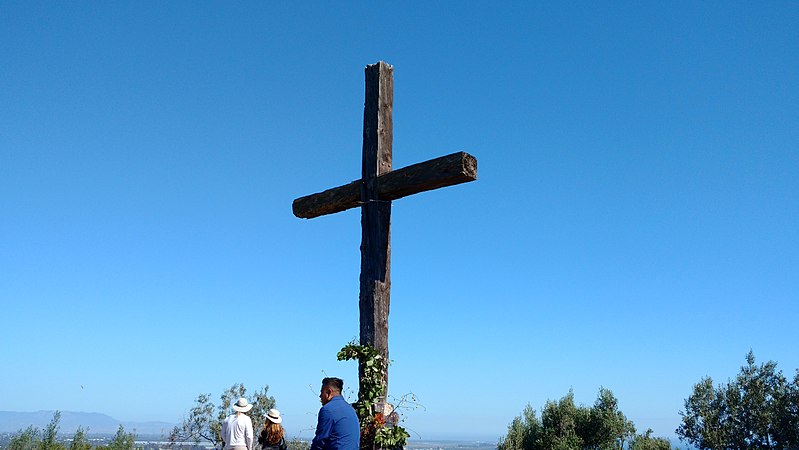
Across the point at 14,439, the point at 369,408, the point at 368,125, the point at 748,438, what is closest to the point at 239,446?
the point at 369,408

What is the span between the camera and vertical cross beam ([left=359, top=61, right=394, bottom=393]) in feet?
30.5

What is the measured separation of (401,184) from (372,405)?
3.00 m

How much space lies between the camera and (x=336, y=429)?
24.4ft

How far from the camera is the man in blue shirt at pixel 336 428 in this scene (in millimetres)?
7425

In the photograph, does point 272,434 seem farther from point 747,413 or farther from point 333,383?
point 747,413

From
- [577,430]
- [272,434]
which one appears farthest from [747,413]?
[272,434]

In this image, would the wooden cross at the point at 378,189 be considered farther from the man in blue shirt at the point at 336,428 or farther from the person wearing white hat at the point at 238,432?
the person wearing white hat at the point at 238,432

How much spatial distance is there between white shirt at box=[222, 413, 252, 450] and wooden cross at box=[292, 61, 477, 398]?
2380mm

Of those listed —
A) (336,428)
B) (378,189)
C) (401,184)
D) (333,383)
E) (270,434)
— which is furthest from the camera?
(270,434)

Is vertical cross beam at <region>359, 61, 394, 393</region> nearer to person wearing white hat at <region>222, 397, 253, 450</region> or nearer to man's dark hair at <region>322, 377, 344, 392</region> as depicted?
man's dark hair at <region>322, 377, 344, 392</region>

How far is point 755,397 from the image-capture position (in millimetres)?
36156

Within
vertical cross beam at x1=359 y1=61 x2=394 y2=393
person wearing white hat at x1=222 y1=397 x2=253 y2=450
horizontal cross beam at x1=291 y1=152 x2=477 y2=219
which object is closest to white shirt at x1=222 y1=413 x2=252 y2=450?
person wearing white hat at x1=222 y1=397 x2=253 y2=450

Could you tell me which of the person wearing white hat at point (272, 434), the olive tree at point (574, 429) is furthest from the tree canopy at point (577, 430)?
the person wearing white hat at point (272, 434)

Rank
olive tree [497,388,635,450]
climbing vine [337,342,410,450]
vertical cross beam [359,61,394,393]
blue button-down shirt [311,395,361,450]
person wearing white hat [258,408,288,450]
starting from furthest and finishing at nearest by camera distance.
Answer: olive tree [497,388,635,450] < person wearing white hat [258,408,288,450] < vertical cross beam [359,61,394,393] < climbing vine [337,342,410,450] < blue button-down shirt [311,395,361,450]
